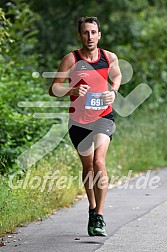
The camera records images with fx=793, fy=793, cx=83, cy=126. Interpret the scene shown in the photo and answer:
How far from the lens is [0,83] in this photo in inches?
514

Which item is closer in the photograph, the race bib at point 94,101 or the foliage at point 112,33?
the race bib at point 94,101

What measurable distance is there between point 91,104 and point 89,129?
0.30 metres

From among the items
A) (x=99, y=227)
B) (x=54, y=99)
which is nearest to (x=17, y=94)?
(x=54, y=99)

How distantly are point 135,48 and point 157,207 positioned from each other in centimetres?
1393

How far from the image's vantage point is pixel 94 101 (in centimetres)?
796

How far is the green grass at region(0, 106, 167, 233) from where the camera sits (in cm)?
901

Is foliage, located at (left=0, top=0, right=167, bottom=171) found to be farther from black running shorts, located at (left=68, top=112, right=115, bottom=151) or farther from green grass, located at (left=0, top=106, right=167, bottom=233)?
black running shorts, located at (left=68, top=112, right=115, bottom=151)

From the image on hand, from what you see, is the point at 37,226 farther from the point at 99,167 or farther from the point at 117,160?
the point at 117,160

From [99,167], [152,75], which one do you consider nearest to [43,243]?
[99,167]

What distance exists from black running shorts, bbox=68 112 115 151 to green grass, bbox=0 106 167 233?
1186mm

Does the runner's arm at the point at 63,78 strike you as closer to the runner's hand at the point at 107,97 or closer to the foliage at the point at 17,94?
the runner's hand at the point at 107,97

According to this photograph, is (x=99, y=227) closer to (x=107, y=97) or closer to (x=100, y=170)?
(x=100, y=170)

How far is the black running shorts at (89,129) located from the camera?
8.09 metres

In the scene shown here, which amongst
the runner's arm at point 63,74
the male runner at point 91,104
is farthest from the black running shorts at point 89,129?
the runner's arm at point 63,74
